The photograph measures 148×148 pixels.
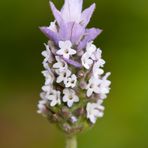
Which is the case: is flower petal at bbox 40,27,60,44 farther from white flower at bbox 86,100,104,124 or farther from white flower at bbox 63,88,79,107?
white flower at bbox 86,100,104,124

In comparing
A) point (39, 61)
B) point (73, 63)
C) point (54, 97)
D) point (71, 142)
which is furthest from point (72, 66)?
point (39, 61)

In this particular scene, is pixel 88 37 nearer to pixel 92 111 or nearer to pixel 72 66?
pixel 72 66

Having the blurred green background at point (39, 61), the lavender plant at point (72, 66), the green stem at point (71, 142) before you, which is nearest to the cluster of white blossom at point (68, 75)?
the lavender plant at point (72, 66)

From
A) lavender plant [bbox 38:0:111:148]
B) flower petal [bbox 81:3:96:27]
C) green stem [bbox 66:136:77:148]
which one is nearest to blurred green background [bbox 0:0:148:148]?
green stem [bbox 66:136:77:148]

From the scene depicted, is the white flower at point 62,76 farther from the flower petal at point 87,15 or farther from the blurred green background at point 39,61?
the blurred green background at point 39,61
